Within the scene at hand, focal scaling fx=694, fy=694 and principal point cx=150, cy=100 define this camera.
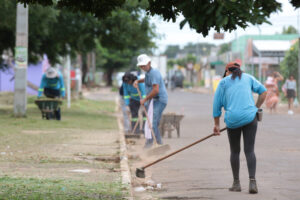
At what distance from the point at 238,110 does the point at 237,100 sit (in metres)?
0.13

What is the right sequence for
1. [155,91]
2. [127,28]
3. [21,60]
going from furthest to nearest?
[127,28], [21,60], [155,91]

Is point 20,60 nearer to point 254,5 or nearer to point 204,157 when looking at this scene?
point 204,157

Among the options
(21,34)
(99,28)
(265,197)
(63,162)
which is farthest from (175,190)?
(99,28)

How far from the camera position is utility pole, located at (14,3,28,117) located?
1964 centimetres

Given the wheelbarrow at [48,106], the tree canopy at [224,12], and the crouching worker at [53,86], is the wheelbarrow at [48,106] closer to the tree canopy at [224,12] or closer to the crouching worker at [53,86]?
the crouching worker at [53,86]

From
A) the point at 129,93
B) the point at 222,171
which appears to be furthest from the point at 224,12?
the point at 129,93

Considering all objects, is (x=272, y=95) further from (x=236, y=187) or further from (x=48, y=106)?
(x=236, y=187)

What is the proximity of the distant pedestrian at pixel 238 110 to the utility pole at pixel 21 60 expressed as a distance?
39.1ft

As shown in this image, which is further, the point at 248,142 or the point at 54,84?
the point at 54,84

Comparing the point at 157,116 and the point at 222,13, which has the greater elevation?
the point at 222,13

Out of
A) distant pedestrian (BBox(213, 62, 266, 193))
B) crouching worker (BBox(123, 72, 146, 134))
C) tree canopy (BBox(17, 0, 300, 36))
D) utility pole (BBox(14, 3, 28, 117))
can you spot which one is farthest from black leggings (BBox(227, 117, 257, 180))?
utility pole (BBox(14, 3, 28, 117))

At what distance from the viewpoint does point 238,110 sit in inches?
330

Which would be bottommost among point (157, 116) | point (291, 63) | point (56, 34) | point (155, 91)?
point (157, 116)

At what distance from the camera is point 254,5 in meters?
5.81
